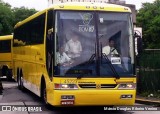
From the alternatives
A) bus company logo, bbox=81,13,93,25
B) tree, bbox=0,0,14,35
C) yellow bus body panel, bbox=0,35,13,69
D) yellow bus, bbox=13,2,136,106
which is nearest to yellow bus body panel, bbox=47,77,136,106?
yellow bus, bbox=13,2,136,106

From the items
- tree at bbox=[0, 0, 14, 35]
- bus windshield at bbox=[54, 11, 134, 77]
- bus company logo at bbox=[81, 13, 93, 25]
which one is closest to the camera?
bus windshield at bbox=[54, 11, 134, 77]

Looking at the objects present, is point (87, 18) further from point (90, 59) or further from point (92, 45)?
point (90, 59)

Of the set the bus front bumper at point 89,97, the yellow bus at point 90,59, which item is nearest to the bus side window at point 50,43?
the yellow bus at point 90,59

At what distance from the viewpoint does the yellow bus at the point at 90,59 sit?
36.9ft

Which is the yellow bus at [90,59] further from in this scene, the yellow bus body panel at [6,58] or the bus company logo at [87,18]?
the yellow bus body panel at [6,58]

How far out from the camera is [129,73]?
11.6 metres

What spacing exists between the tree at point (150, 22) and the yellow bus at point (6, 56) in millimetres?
36886

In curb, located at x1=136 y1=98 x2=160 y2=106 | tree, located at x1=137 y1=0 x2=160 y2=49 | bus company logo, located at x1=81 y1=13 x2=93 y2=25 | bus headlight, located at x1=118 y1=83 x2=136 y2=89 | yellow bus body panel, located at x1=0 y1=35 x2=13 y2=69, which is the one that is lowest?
curb, located at x1=136 y1=98 x2=160 y2=106

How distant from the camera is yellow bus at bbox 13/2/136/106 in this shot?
442 inches

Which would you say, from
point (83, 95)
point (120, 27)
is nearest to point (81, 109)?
point (83, 95)

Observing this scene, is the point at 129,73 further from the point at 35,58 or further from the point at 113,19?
the point at 35,58

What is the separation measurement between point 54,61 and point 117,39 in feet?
6.14

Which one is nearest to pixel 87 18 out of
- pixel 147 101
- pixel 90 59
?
pixel 90 59

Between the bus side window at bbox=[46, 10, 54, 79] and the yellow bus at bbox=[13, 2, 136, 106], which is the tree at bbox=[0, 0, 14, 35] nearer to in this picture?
the bus side window at bbox=[46, 10, 54, 79]
